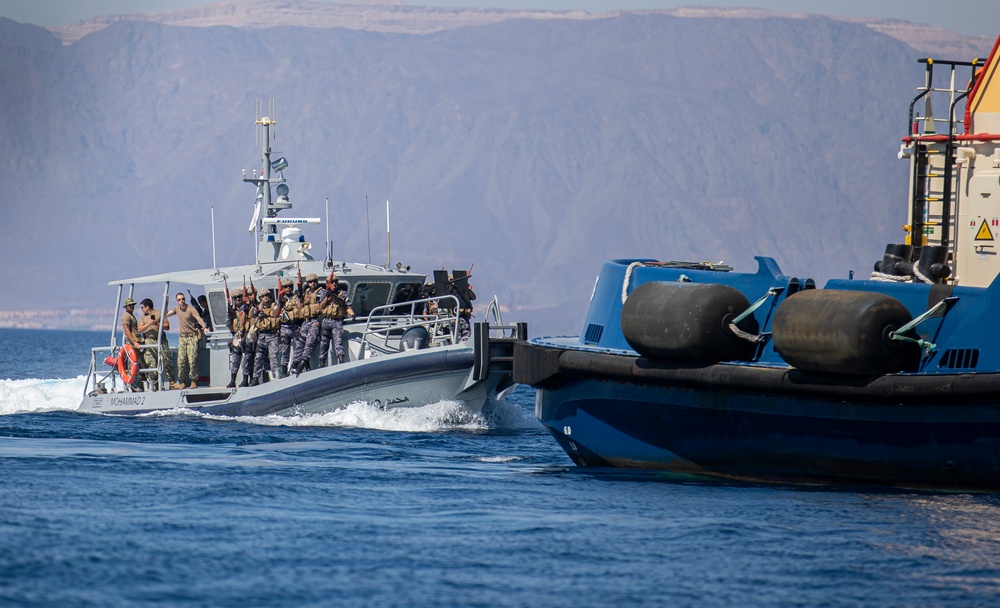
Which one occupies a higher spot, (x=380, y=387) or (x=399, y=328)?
(x=399, y=328)

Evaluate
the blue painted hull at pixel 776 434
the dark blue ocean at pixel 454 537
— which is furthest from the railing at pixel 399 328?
the blue painted hull at pixel 776 434

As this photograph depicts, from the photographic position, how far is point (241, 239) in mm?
175500

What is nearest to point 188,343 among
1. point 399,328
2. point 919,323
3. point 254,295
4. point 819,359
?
point 254,295

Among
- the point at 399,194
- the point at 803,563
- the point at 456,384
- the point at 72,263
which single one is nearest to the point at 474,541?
the point at 803,563

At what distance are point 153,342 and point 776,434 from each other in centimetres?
1072

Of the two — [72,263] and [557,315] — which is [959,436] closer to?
[557,315]

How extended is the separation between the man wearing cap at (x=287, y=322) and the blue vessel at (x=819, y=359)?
17.8 ft

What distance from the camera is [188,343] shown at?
60.7ft

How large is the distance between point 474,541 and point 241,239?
170m

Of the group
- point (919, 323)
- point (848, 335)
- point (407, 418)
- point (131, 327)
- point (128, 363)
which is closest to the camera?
point (848, 335)

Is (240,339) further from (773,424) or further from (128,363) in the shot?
(773,424)

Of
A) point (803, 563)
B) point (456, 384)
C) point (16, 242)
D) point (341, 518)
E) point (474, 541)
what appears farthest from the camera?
point (16, 242)

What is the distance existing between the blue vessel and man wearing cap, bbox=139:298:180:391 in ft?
25.1

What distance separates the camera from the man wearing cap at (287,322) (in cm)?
1734
